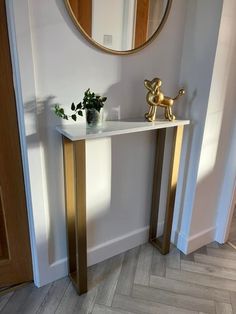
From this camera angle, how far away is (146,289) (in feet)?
5.46

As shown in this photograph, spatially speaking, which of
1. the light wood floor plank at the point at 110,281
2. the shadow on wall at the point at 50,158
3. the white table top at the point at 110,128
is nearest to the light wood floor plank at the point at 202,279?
the light wood floor plank at the point at 110,281

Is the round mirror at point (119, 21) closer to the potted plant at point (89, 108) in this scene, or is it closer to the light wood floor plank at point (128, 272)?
the potted plant at point (89, 108)

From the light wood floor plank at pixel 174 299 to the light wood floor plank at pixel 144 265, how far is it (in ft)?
0.20

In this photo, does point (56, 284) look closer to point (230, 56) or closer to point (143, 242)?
point (143, 242)

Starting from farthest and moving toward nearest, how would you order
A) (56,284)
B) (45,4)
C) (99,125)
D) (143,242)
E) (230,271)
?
1. (143,242)
2. (230,271)
3. (56,284)
4. (99,125)
5. (45,4)

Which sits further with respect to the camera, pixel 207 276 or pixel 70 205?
pixel 207 276

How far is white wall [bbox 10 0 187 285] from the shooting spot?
1250 mm

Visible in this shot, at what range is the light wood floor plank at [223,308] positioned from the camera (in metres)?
1.53

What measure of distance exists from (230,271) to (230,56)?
1418mm

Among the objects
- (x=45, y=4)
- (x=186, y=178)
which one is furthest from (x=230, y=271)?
(x=45, y=4)

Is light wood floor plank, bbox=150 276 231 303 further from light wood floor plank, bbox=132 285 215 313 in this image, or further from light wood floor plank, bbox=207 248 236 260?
light wood floor plank, bbox=207 248 236 260

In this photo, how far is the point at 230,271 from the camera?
1832 millimetres

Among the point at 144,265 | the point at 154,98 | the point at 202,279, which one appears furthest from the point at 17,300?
the point at 154,98

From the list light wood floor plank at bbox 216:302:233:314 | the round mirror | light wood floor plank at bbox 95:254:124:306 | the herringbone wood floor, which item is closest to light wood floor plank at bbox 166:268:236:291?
the herringbone wood floor
